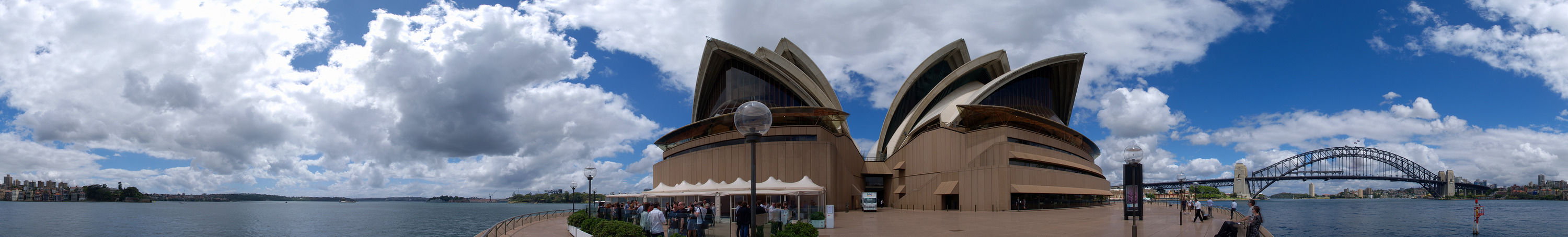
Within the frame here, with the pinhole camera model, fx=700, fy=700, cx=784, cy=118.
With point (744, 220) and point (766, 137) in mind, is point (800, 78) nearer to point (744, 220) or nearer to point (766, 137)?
point (766, 137)

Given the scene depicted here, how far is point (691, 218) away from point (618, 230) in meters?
2.25

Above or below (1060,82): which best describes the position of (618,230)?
below

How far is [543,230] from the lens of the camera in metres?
24.0

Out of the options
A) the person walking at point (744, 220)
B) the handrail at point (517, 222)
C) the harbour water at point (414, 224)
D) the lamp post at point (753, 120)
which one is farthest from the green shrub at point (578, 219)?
the harbour water at point (414, 224)

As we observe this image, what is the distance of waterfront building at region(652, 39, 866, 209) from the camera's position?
4162 cm

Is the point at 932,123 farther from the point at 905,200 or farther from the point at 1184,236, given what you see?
the point at 1184,236

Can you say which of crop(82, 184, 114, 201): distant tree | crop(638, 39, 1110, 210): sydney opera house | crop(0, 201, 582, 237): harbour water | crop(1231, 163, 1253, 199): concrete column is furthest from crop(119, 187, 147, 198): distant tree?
crop(1231, 163, 1253, 199): concrete column

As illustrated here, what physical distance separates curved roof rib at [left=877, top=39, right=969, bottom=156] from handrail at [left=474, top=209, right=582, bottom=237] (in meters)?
35.0

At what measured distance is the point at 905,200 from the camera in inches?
1893

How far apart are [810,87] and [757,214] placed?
34.9 metres

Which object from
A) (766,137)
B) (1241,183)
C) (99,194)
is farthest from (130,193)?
(1241,183)

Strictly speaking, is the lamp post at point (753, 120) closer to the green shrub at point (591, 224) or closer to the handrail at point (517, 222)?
the green shrub at point (591, 224)

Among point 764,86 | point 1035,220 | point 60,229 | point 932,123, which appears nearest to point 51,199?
point 60,229

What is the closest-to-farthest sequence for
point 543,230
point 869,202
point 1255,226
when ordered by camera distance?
point 1255,226
point 543,230
point 869,202
